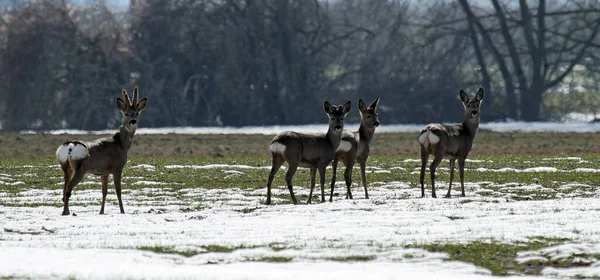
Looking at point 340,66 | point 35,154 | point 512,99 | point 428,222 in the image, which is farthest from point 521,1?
point 428,222

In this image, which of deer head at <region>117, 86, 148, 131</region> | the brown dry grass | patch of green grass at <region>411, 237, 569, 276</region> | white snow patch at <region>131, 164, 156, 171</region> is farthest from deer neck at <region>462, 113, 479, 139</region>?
the brown dry grass

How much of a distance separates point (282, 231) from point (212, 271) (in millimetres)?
3158

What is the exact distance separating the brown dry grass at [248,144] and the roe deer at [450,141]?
1298 centimetres

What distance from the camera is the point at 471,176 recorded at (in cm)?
2456

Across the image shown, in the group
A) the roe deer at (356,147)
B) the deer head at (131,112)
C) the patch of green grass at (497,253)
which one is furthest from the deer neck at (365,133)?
the patch of green grass at (497,253)

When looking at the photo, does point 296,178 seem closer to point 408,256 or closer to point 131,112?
point 131,112

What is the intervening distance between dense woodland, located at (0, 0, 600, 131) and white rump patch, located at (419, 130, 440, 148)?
3566cm

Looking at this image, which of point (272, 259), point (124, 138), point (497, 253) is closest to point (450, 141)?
point (124, 138)

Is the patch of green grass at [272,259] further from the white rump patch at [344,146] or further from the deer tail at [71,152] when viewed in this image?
the white rump patch at [344,146]

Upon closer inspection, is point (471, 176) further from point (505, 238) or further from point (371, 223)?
point (505, 238)

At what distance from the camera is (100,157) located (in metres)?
17.1

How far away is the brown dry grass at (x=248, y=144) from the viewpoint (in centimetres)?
3512

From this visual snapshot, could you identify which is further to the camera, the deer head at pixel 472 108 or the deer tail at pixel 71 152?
the deer head at pixel 472 108

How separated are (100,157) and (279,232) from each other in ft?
12.4
